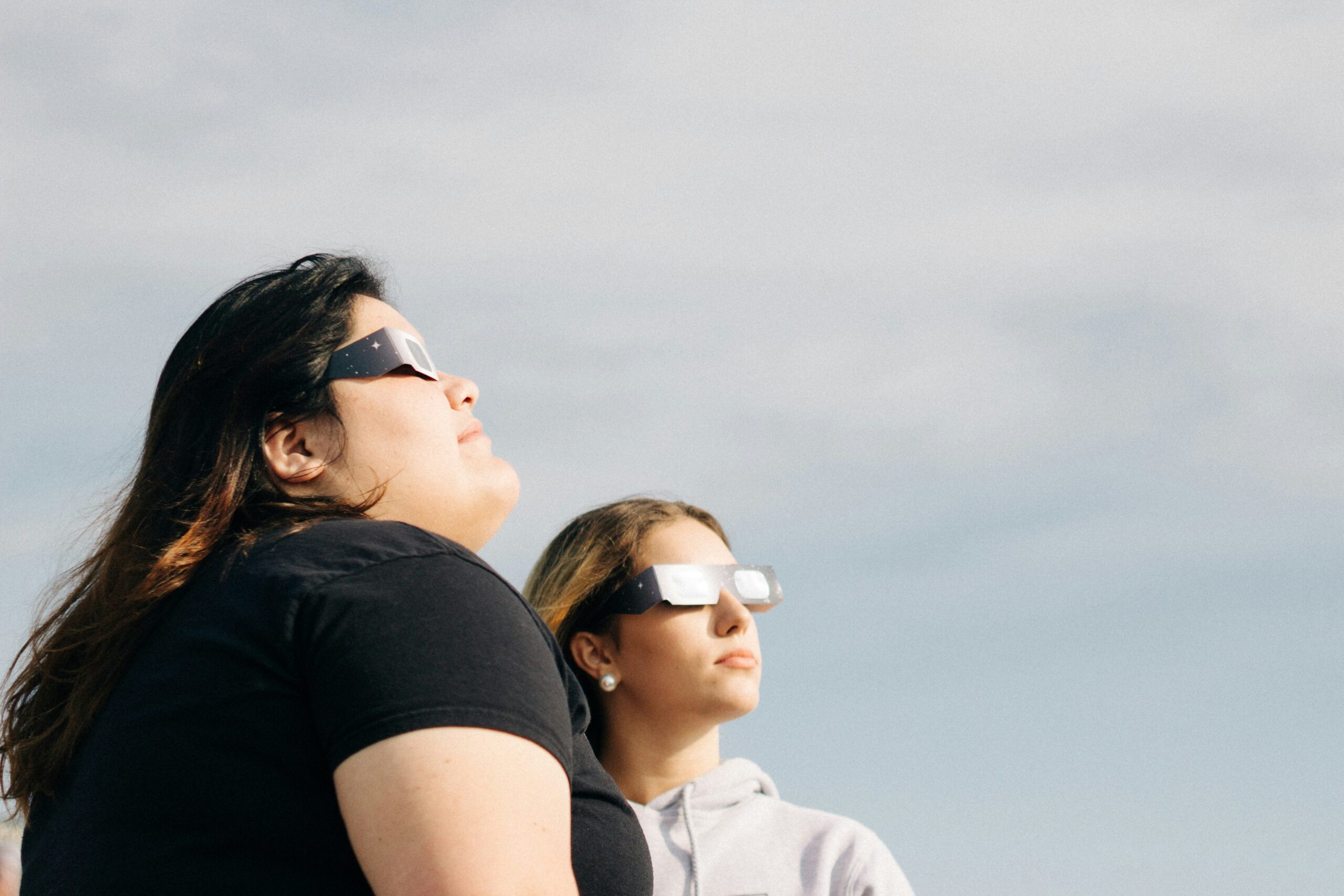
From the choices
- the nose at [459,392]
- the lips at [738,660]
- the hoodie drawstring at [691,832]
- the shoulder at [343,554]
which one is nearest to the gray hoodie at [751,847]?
the hoodie drawstring at [691,832]

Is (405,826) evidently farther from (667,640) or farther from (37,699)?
(667,640)

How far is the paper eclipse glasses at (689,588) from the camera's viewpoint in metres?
4.92

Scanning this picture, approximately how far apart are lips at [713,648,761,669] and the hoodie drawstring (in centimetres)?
47

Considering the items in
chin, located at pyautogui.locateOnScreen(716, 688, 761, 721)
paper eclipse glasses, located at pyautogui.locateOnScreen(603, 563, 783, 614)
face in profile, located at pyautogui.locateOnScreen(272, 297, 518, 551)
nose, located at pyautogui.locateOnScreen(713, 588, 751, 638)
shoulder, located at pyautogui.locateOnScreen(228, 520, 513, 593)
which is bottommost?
chin, located at pyautogui.locateOnScreen(716, 688, 761, 721)

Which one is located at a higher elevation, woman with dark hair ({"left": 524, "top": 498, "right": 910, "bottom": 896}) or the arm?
the arm

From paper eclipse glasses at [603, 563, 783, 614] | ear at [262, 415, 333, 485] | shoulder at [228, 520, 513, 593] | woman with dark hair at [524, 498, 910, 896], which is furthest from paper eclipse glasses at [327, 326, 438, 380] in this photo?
paper eclipse glasses at [603, 563, 783, 614]

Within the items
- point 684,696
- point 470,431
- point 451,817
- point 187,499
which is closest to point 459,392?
point 470,431

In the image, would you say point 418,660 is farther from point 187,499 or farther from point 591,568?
point 591,568

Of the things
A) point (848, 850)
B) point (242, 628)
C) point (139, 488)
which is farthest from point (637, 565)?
point (242, 628)

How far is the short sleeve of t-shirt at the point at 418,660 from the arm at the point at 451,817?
26 millimetres

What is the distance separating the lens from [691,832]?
4.47 m

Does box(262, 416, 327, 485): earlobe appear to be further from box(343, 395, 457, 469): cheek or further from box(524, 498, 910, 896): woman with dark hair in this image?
box(524, 498, 910, 896): woman with dark hair

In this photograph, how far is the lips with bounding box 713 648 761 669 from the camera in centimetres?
486

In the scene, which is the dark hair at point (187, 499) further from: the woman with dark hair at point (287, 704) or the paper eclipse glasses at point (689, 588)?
the paper eclipse glasses at point (689, 588)
